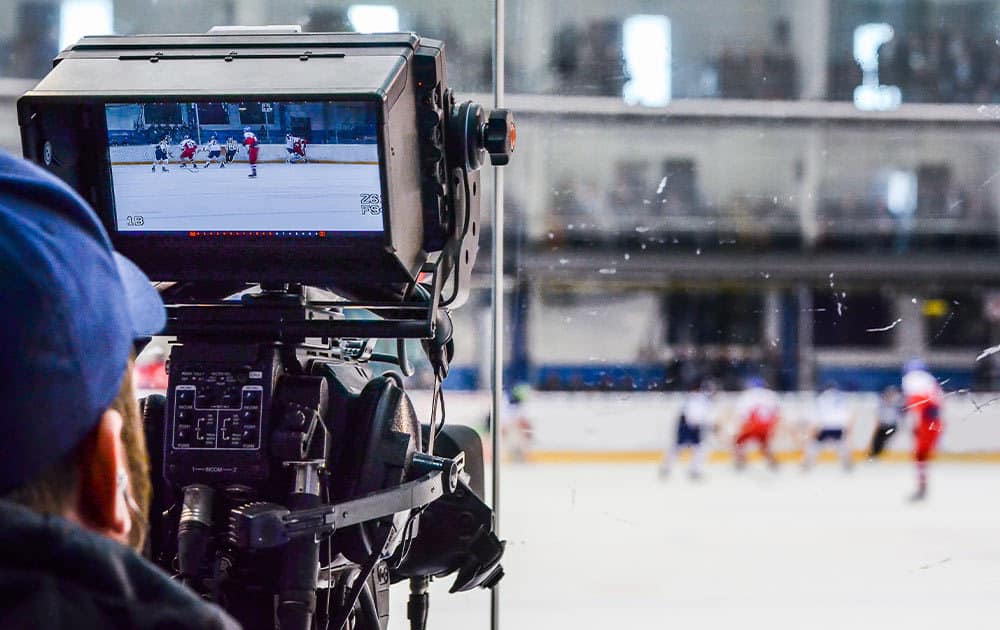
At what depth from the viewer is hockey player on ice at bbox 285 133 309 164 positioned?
144cm

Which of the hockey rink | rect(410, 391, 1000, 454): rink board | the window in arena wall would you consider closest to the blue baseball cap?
the hockey rink

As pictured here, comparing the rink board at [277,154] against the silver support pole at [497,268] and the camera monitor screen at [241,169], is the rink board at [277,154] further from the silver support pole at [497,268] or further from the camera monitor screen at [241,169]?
the silver support pole at [497,268]

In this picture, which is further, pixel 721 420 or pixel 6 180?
pixel 721 420

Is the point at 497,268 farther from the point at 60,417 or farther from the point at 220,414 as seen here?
the point at 60,417

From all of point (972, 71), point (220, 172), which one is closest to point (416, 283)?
point (220, 172)

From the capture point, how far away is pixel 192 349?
1.46 m

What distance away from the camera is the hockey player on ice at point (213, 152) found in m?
1.46

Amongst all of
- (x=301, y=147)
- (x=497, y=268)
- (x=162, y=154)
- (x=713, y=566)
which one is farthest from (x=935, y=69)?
(x=162, y=154)

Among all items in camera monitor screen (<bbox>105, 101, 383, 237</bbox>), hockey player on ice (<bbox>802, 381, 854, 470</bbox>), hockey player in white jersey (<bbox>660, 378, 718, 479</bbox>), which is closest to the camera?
camera monitor screen (<bbox>105, 101, 383, 237</bbox>)

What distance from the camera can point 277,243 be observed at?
1470 millimetres

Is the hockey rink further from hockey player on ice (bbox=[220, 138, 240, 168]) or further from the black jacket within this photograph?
the black jacket

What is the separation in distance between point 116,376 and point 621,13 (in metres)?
2.63

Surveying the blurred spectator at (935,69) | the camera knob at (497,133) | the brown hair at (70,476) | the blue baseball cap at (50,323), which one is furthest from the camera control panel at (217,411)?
the blurred spectator at (935,69)

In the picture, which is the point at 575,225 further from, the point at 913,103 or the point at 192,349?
the point at 192,349
